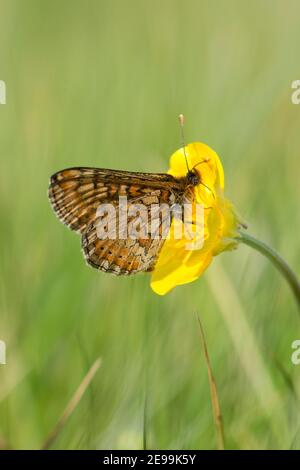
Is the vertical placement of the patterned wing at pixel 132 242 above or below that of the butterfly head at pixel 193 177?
below

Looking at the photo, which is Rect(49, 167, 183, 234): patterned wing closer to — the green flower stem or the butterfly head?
the butterfly head

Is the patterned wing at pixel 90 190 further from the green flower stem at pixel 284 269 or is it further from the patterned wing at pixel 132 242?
the green flower stem at pixel 284 269

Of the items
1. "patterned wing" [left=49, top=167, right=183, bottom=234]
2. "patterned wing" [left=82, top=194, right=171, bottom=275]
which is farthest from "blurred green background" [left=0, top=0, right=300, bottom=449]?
"patterned wing" [left=49, top=167, right=183, bottom=234]

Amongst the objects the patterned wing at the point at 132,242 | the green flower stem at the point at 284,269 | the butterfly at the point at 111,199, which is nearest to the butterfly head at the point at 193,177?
the butterfly at the point at 111,199

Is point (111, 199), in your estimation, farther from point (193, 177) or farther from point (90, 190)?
point (193, 177)

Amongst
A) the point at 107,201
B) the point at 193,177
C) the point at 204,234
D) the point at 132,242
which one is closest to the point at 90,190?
the point at 107,201

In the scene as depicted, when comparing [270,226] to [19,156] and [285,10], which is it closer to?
[19,156]

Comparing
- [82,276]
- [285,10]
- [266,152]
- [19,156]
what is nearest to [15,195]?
[19,156]
